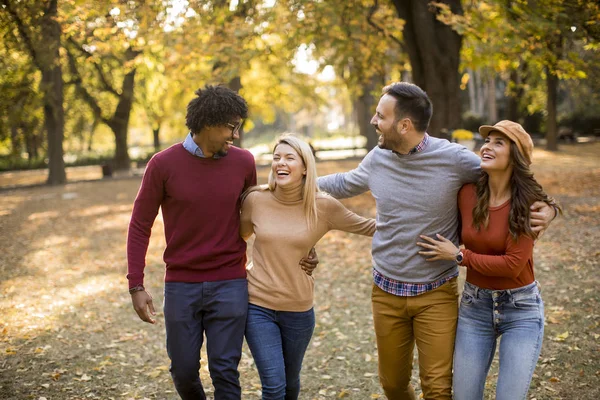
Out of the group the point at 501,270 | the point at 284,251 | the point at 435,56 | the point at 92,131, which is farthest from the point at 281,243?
the point at 92,131

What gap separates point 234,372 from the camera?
368 cm

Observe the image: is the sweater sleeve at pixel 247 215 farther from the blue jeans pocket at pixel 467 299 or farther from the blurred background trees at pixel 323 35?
the blurred background trees at pixel 323 35

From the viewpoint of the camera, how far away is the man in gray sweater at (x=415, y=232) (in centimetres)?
363

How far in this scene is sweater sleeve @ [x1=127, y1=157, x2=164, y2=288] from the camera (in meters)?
3.73

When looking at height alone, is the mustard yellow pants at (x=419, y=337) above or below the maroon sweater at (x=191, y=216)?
below

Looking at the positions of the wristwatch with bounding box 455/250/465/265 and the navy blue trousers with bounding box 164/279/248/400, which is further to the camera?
the navy blue trousers with bounding box 164/279/248/400

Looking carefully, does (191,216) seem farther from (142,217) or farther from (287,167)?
(287,167)

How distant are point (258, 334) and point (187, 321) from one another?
17.2 inches

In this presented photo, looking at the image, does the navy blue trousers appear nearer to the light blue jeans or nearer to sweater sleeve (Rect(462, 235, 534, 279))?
the light blue jeans

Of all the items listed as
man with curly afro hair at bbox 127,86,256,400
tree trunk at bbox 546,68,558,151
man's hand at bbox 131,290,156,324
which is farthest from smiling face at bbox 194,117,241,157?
tree trunk at bbox 546,68,558,151

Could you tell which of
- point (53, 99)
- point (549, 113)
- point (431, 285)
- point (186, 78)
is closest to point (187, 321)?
point (431, 285)

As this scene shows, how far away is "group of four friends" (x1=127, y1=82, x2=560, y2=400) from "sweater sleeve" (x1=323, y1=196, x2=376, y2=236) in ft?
A: 0.07

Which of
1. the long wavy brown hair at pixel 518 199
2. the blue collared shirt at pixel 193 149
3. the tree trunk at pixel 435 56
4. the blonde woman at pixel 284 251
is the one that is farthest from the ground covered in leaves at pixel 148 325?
the tree trunk at pixel 435 56

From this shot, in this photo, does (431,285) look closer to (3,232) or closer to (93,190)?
(3,232)
